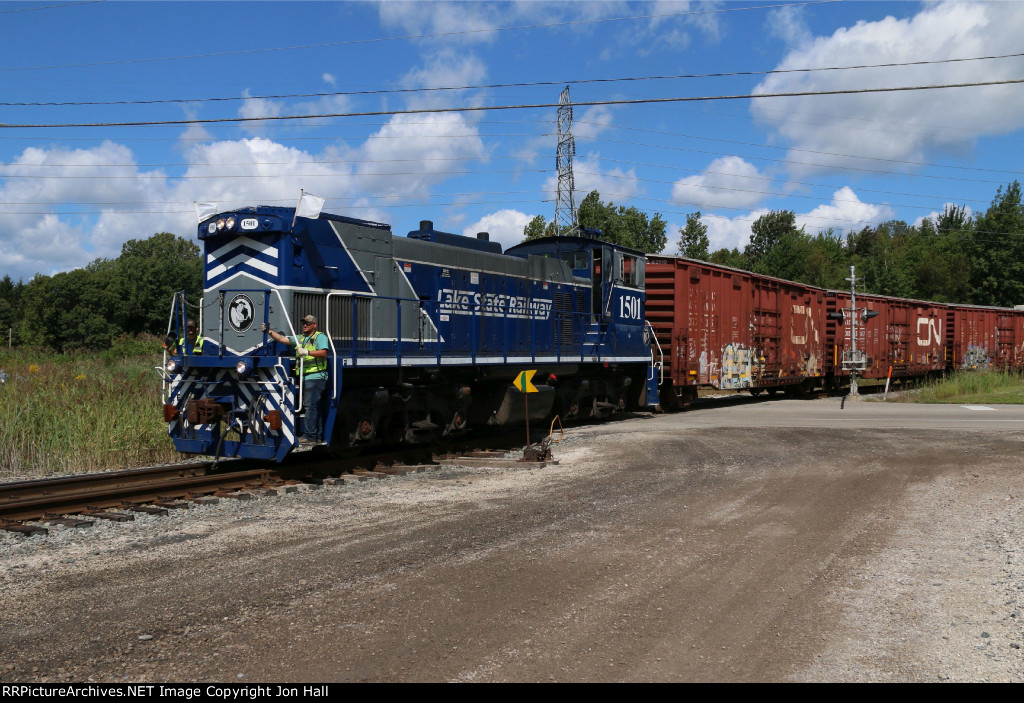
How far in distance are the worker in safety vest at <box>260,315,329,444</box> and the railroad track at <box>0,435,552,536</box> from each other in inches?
23.7

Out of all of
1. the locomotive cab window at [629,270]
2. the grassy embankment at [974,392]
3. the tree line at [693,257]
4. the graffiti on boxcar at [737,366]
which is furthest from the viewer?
the tree line at [693,257]

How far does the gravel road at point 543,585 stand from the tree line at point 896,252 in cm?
3302

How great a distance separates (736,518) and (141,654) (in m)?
5.32

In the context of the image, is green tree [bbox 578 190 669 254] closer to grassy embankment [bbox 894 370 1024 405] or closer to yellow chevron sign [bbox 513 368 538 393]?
grassy embankment [bbox 894 370 1024 405]

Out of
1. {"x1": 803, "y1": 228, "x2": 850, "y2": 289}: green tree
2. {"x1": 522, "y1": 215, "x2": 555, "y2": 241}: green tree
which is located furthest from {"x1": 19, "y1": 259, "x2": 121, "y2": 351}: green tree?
{"x1": 803, "y1": 228, "x2": 850, "y2": 289}: green tree

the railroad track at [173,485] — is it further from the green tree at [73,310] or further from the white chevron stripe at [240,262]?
the green tree at [73,310]

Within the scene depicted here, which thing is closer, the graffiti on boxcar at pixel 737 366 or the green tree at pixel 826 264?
the graffiti on boxcar at pixel 737 366

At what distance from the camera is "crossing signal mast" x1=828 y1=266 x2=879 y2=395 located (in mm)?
26125

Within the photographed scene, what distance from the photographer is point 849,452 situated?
1204cm

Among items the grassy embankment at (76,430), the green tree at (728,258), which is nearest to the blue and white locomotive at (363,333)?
the grassy embankment at (76,430)

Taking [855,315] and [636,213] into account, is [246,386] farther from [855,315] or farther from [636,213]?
[636,213]

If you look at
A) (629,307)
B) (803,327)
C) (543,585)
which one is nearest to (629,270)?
(629,307)

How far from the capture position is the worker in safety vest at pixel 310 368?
30.8 feet
